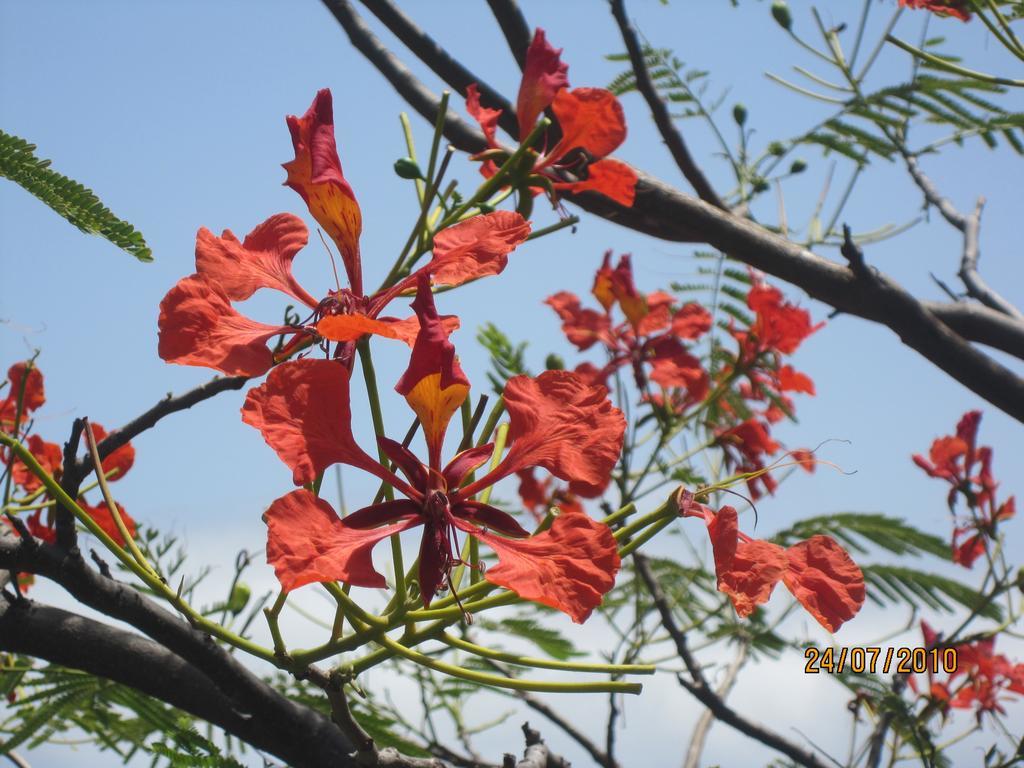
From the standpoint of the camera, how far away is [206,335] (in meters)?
1.16

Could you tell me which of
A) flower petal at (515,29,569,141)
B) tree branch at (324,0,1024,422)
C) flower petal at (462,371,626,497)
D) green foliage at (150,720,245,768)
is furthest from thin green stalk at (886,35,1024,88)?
green foliage at (150,720,245,768)

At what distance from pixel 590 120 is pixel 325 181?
588 millimetres

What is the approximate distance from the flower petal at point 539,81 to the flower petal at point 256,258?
1.49 ft

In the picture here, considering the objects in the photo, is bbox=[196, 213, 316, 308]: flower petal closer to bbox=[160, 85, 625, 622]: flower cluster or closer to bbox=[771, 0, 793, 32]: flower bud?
bbox=[160, 85, 625, 622]: flower cluster

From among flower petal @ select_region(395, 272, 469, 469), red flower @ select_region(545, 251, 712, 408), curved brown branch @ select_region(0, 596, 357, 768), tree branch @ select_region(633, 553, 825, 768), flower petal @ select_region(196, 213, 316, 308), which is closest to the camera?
flower petal @ select_region(395, 272, 469, 469)

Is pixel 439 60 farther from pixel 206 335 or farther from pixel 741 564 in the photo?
pixel 741 564

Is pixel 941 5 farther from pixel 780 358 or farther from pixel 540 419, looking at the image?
pixel 540 419

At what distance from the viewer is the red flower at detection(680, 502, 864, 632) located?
1097 millimetres

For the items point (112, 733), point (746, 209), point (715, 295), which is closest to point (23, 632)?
point (112, 733)

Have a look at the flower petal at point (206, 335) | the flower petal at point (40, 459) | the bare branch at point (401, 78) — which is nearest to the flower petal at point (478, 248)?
the flower petal at point (206, 335)

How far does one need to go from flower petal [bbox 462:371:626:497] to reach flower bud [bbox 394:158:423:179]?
772mm

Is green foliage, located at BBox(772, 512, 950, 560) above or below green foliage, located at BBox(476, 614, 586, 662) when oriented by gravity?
above

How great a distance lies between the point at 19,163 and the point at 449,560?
0.72 metres

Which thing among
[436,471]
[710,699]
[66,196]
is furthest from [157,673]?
[710,699]
